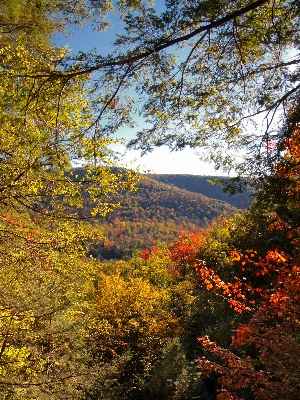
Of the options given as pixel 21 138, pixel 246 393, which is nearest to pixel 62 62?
pixel 21 138

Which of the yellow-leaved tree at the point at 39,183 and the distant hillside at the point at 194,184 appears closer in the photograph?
the yellow-leaved tree at the point at 39,183

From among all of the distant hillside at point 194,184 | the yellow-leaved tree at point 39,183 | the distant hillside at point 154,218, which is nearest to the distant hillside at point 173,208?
the distant hillside at point 154,218

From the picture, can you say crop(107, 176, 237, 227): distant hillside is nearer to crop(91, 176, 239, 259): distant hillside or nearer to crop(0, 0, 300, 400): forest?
crop(91, 176, 239, 259): distant hillside

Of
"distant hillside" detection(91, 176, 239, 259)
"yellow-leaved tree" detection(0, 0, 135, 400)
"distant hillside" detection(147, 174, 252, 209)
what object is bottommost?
"distant hillside" detection(91, 176, 239, 259)

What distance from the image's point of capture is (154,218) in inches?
4154

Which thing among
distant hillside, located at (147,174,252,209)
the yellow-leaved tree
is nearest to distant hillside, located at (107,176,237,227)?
distant hillside, located at (147,174,252,209)

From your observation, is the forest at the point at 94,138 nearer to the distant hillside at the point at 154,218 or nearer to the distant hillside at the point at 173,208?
the distant hillside at the point at 154,218

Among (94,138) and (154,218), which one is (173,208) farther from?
(94,138)

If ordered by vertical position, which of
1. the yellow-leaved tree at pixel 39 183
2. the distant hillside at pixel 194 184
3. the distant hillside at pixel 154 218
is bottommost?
the distant hillside at pixel 154 218

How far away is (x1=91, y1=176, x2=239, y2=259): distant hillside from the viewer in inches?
3039

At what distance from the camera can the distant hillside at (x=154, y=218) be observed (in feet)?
253

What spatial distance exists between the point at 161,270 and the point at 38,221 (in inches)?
648

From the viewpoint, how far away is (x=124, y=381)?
991cm

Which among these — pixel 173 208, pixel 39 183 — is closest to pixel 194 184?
pixel 173 208
